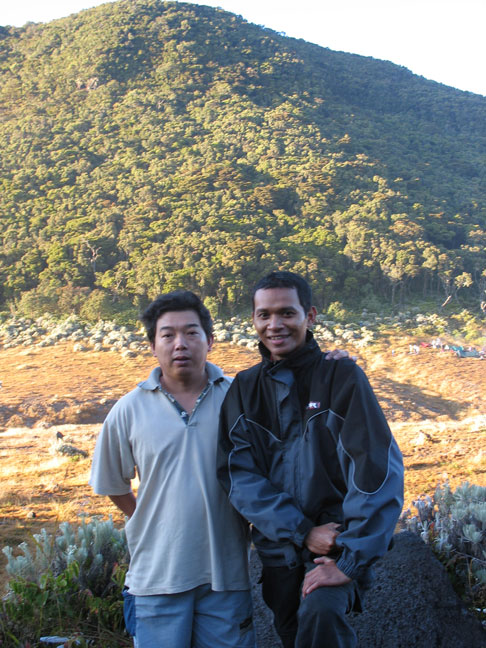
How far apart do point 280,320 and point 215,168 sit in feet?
67.2

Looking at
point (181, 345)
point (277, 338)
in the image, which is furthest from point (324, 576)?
point (181, 345)

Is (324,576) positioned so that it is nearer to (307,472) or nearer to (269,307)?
(307,472)

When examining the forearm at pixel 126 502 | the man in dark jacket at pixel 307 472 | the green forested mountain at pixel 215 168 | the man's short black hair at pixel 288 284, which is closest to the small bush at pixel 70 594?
the forearm at pixel 126 502

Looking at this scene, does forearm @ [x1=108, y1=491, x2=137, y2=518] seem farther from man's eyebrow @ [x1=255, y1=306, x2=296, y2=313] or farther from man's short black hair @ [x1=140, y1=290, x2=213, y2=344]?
man's eyebrow @ [x1=255, y1=306, x2=296, y2=313]

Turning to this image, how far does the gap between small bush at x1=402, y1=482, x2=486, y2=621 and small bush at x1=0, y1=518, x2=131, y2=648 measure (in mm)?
1640

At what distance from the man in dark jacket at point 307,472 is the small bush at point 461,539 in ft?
4.69

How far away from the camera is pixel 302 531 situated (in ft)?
4.95

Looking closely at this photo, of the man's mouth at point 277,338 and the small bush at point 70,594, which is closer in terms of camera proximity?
the man's mouth at point 277,338

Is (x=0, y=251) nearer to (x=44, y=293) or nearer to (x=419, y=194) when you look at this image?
(x=44, y=293)

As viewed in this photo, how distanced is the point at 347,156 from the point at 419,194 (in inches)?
155

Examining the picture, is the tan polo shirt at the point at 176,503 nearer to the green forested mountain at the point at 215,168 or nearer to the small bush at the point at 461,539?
the small bush at the point at 461,539

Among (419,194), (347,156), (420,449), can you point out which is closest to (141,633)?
(420,449)

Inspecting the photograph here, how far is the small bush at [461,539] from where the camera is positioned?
263 centimetres

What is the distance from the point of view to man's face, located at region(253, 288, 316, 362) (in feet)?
5.76
